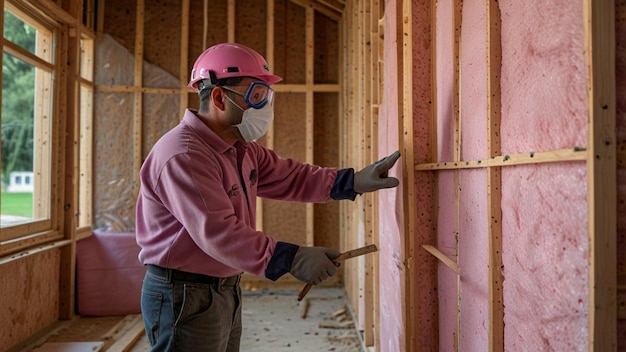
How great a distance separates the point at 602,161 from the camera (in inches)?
32.4

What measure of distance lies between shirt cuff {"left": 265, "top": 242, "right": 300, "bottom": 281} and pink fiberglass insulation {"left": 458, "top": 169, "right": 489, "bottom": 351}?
0.61 m

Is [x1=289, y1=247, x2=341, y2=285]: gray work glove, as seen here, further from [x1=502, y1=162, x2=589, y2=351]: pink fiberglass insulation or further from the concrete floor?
the concrete floor

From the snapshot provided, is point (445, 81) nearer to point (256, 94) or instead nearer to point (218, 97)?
point (256, 94)

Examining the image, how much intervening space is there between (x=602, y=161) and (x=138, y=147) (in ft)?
18.0

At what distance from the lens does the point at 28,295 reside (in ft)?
12.8

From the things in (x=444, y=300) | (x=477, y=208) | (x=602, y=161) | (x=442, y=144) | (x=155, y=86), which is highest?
(x=155, y=86)

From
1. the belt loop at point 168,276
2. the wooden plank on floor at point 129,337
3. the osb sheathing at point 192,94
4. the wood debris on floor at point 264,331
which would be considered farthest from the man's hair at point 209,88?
the osb sheathing at point 192,94

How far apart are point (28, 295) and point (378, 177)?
3.47 meters

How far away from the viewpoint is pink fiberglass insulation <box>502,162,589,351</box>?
0.92 metres

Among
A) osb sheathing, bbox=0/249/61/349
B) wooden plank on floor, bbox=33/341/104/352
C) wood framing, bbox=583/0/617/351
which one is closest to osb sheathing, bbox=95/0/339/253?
osb sheathing, bbox=0/249/61/349

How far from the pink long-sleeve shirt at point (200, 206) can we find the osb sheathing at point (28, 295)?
256cm

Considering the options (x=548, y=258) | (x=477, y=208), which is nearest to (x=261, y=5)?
(x=477, y=208)

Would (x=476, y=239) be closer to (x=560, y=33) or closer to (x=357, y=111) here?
(x=560, y=33)

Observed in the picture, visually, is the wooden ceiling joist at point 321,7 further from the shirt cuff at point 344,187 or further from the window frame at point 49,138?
the shirt cuff at point 344,187
